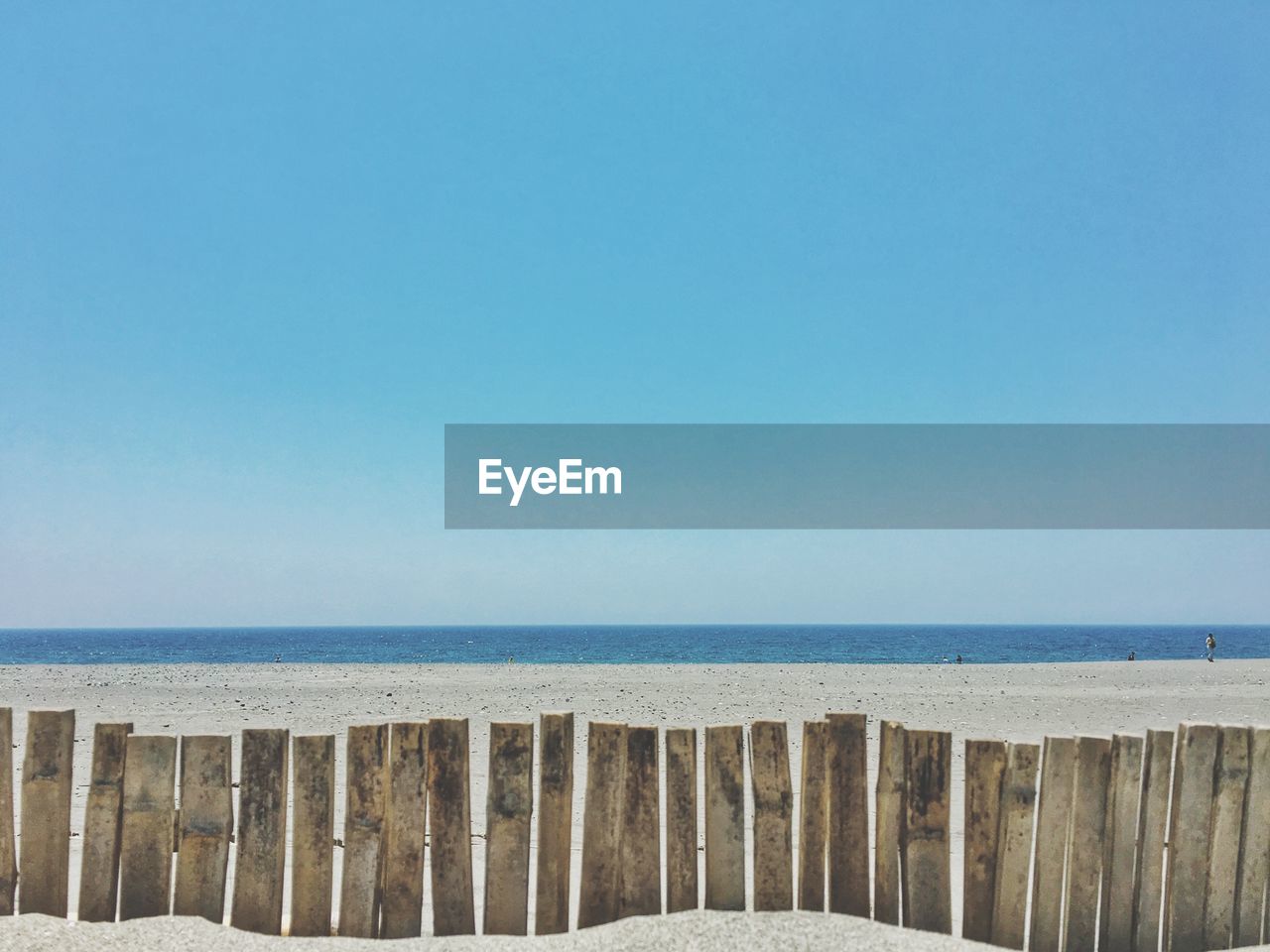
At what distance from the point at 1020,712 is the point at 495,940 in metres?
19.6

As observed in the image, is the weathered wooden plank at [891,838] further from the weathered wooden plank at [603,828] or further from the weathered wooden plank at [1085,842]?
the weathered wooden plank at [603,828]

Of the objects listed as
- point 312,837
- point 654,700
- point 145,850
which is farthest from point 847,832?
point 654,700

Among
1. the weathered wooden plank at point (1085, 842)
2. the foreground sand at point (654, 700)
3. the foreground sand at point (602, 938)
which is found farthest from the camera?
the foreground sand at point (654, 700)

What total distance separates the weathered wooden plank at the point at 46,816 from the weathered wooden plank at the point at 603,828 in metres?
2.66

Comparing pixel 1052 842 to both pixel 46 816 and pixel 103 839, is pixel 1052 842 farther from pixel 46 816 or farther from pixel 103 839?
pixel 46 816

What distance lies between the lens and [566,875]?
4820mm

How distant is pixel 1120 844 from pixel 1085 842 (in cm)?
19

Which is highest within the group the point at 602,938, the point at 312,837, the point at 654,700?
the point at 312,837

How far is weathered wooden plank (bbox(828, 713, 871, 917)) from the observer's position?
473 cm

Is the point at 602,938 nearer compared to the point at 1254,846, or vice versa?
the point at 602,938

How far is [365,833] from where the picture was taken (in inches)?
184

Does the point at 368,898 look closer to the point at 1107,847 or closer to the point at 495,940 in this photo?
the point at 495,940

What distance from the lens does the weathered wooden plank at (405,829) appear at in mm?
4664

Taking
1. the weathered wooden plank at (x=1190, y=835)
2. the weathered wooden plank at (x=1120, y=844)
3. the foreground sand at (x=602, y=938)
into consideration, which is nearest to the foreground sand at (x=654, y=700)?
the foreground sand at (x=602, y=938)
